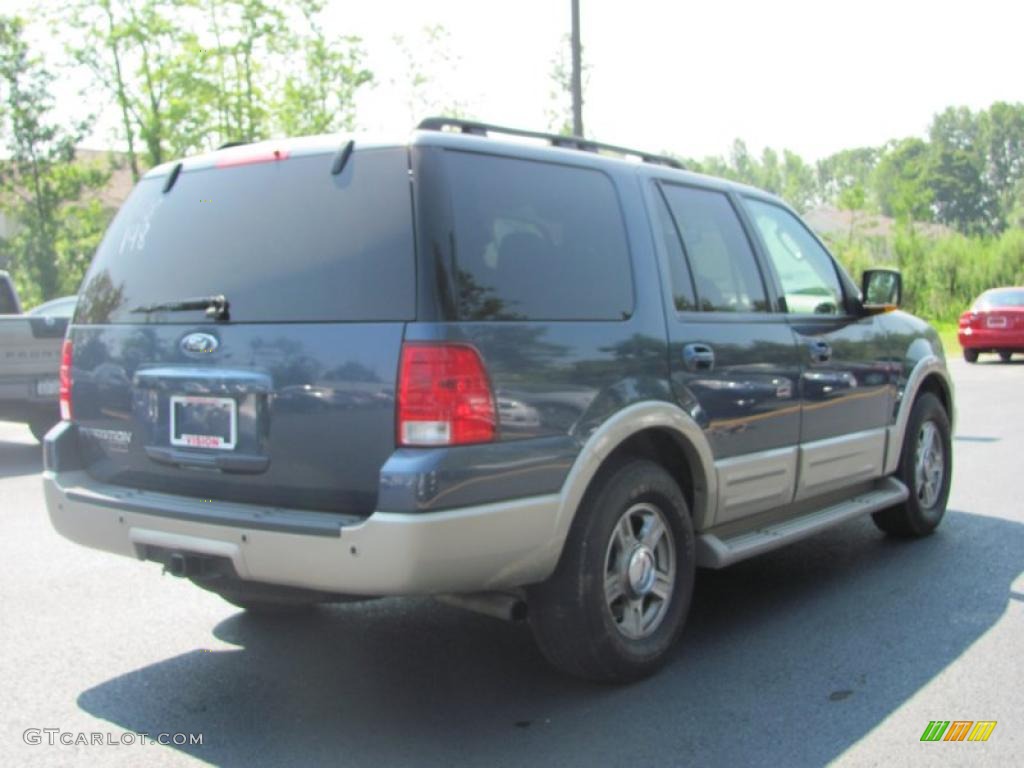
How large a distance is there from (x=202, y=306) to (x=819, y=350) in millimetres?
2854

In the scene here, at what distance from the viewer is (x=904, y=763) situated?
351 centimetres

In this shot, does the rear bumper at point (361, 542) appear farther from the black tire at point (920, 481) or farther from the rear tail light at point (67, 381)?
the black tire at point (920, 481)

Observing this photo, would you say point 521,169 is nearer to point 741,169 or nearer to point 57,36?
point 57,36

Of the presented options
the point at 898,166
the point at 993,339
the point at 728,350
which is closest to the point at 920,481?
the point at 728,350

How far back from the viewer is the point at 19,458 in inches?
423

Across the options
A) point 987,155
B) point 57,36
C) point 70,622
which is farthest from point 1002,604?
point 987,155

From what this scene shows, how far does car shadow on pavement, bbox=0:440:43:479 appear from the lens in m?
9.79

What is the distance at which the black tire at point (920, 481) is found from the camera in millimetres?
6309

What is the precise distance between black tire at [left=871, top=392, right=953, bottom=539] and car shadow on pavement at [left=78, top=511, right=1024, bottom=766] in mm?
771

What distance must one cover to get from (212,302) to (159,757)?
1511 mm

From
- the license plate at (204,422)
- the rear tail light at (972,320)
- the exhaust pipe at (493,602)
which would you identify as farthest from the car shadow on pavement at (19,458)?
the rear tail light at (972,320)

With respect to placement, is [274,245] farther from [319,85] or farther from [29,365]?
[319,85]

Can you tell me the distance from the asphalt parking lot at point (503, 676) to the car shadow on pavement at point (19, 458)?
4037mm

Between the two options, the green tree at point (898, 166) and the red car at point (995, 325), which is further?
the green tree at point (898, 166)
